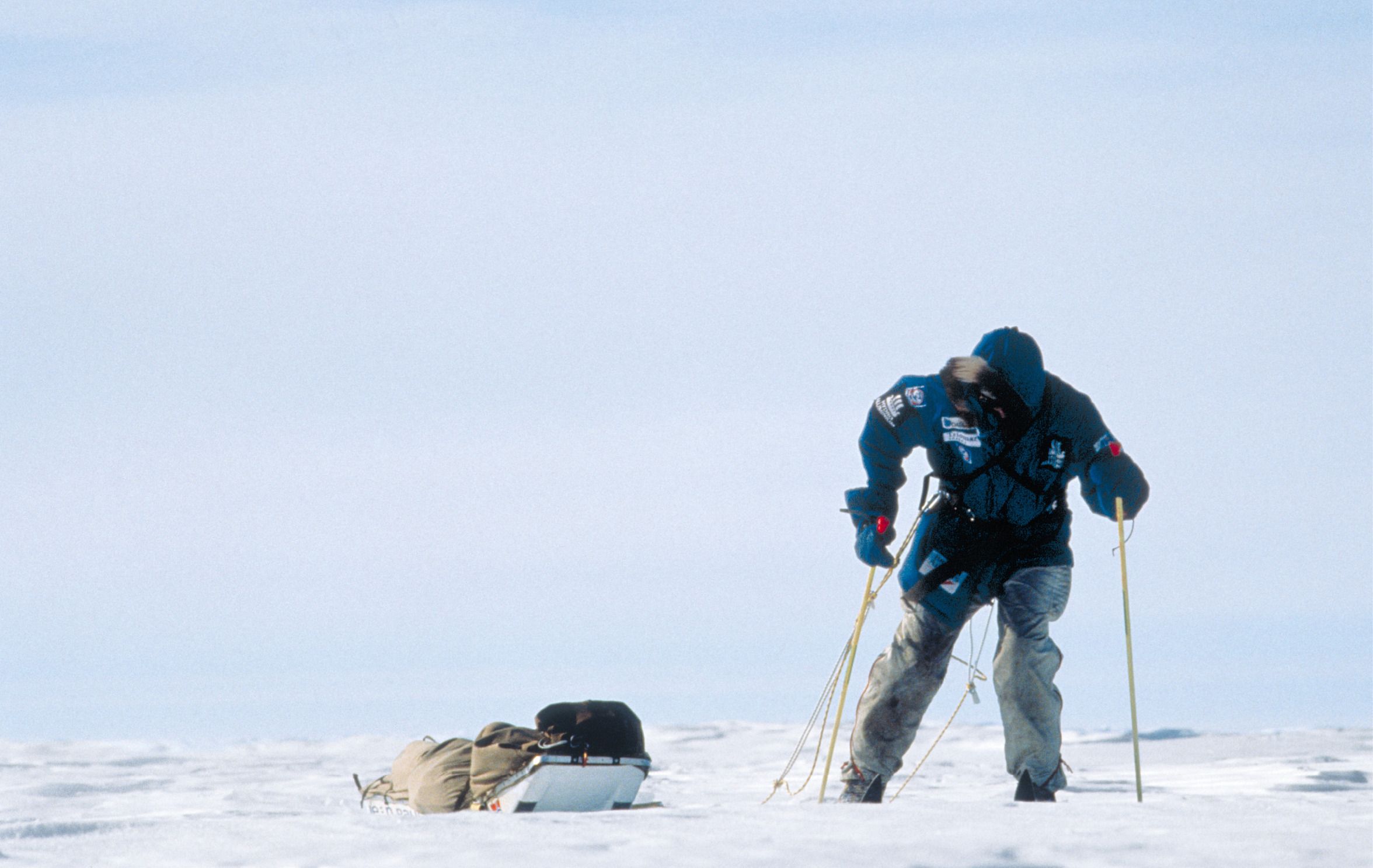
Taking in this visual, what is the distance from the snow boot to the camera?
16.8 ft

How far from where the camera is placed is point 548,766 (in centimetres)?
538

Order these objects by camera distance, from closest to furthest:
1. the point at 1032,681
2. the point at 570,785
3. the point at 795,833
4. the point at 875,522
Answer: the point at 795,833 → the point at 1032,681 → the point at 875,522 → the point at 570,785

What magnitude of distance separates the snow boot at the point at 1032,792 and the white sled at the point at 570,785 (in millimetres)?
1580

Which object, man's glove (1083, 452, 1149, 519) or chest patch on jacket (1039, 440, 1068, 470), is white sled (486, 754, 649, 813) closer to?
chest patch on jacket (1039, 440, 1068, 470)

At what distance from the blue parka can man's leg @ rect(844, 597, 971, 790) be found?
0.65 ft

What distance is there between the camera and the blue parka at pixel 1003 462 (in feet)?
17.0

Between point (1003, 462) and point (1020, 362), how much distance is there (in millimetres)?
399

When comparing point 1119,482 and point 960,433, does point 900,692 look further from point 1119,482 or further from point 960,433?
point 1119,482

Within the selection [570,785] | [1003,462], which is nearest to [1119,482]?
[1003,462]

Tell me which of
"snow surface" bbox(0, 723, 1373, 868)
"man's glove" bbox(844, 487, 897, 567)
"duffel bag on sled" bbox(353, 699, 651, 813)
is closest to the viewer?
"snow surface" bbox(0, 723, 1373, 868)

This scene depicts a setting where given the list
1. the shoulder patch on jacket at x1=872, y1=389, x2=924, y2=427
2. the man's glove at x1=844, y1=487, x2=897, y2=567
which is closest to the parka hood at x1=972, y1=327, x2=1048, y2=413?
the shoulder patch on jacket at x1=872, y1=389, x2=924, y2=427

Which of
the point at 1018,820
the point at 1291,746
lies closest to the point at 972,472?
the point at 1018,820

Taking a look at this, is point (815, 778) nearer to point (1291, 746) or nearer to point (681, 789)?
point (681, 789)

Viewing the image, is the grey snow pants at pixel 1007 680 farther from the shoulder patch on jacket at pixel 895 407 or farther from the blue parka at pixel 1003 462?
the shoulder patch on jacket at pixel 895 407
